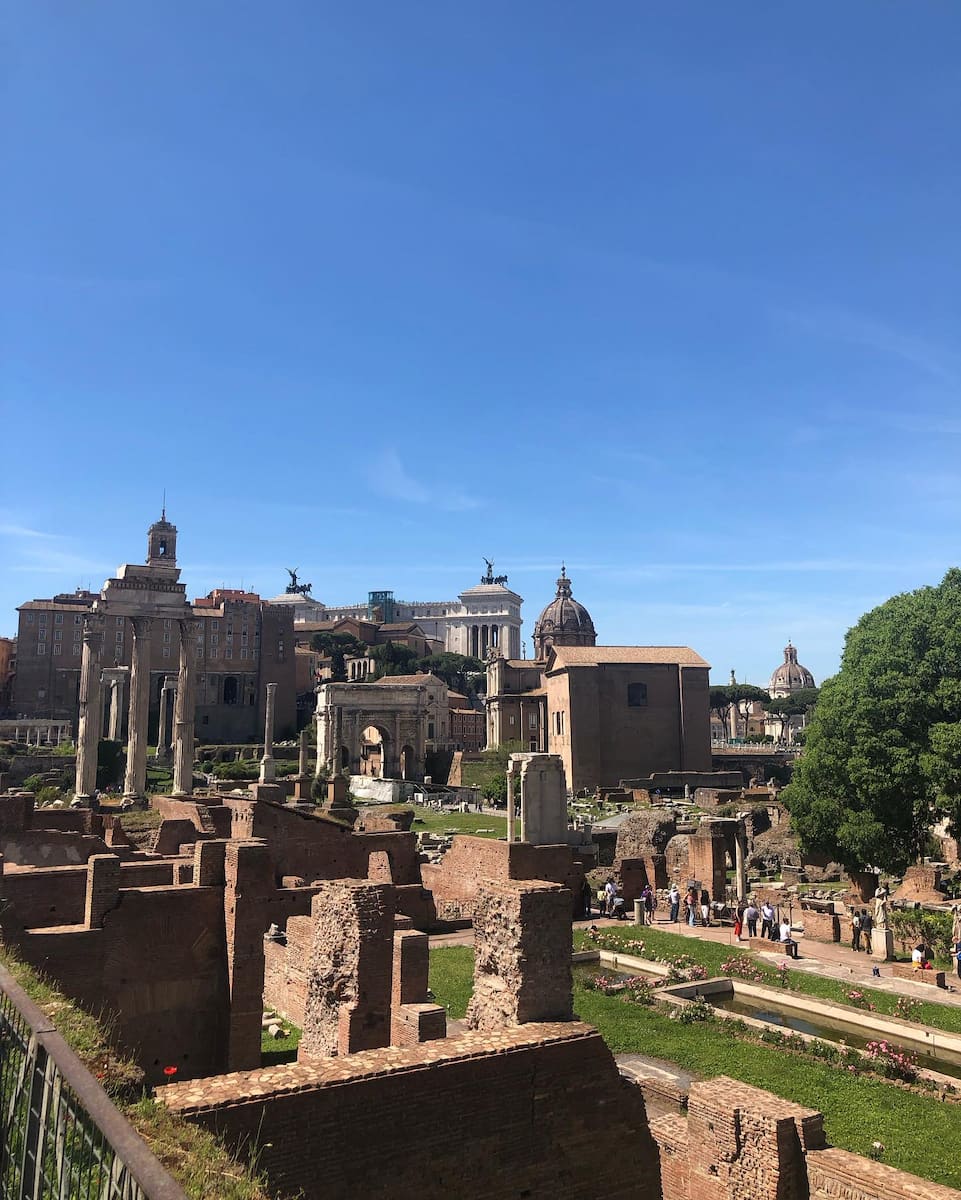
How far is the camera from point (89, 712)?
42.5 metres

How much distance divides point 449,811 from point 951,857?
26640mm

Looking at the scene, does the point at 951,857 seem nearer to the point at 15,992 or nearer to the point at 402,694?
the point at 15,992

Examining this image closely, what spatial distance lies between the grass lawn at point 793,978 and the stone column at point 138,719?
24860 mm

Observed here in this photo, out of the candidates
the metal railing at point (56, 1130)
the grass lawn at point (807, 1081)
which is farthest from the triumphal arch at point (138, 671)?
the metal railing at point (56, 1130)

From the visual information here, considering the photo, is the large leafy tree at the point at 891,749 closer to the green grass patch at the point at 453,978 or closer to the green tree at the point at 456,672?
the green grass patch at the point at 453,978

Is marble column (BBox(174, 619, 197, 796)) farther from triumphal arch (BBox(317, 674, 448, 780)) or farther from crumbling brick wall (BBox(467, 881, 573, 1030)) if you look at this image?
crumbling brick wall (BBox(467, 881, 573, 1030))

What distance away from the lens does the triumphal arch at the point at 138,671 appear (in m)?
42.3

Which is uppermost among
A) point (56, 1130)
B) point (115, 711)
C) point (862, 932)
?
point (115, 711)

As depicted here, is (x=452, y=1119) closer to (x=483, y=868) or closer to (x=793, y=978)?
(x=793, y=978)

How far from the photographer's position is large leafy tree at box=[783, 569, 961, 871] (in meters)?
27.9

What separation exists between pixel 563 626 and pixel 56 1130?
94.0 m

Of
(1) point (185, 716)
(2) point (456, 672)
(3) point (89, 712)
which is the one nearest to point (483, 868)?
(3) point (89, 712)

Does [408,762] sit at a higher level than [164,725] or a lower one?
lower

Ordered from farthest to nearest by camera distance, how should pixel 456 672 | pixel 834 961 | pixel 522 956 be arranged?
pixel 456 672, pixel 834 961, pixel 522 956
